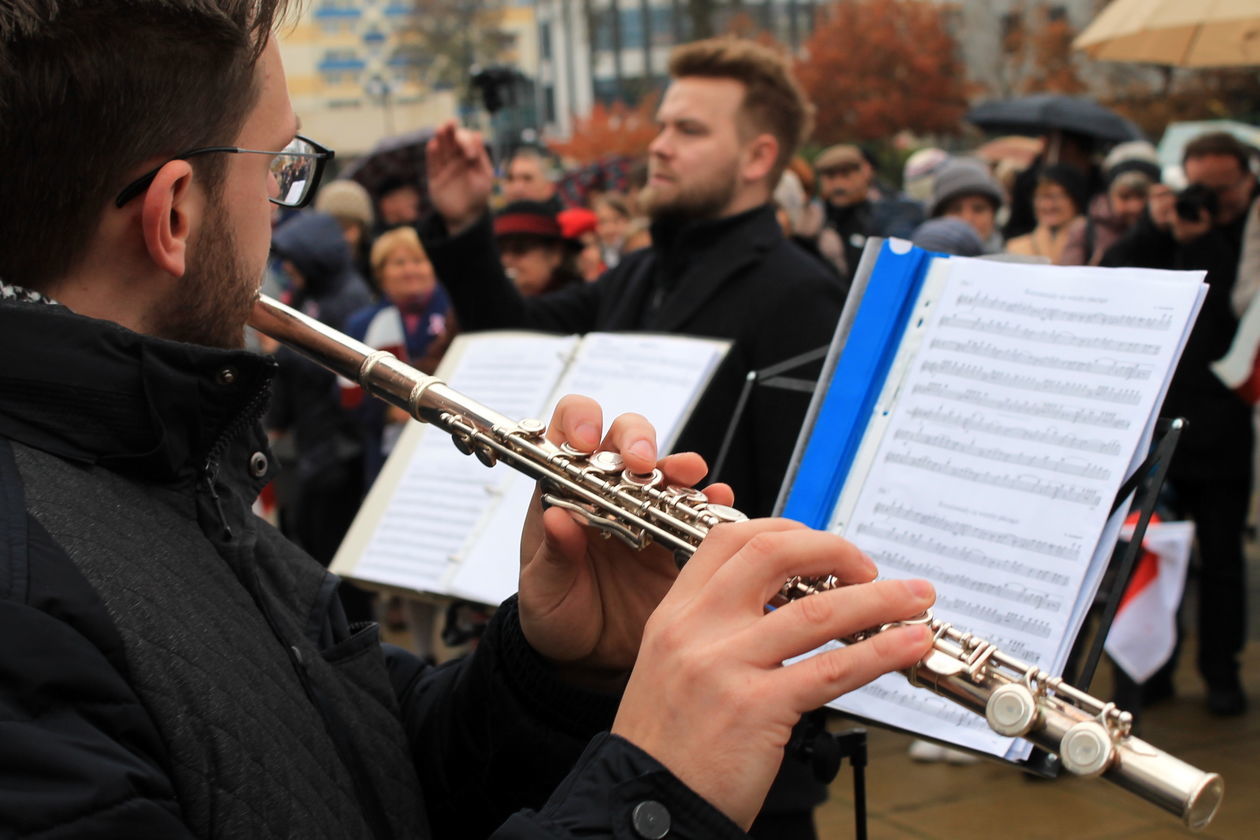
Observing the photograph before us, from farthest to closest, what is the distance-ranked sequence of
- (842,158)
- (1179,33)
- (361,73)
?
1. (361,73)
2. (842,158)
3. (1179,33)

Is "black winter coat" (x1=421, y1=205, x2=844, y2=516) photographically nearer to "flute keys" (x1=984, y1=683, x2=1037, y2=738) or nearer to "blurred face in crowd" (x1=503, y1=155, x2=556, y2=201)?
"flute keys" (x1=984, y1=683, x2=1037, y2=738)

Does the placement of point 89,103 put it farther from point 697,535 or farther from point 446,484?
point 446,484

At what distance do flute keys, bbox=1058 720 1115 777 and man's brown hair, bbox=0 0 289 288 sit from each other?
Result: 40.9 inches

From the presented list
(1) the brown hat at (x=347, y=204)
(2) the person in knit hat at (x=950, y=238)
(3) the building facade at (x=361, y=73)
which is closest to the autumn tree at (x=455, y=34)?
(3) the building facade at (x=361, y=73)

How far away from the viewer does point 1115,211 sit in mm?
6305

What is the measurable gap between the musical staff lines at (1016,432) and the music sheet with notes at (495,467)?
923mm

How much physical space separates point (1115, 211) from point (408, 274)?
346 centimetres

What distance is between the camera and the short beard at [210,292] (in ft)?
4.50

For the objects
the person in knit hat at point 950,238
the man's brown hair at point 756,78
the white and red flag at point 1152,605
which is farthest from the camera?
the person in knit hat at point 950,238

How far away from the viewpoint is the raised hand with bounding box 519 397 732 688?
5.19 ft

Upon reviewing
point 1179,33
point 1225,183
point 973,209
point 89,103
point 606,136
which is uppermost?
point 606,136

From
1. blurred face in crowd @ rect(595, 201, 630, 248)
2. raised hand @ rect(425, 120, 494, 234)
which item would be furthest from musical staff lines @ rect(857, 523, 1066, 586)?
blurred face in crowd @ rect(595, 201, 630, 248)

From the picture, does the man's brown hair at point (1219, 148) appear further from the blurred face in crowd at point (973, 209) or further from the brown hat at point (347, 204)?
the brown hat at point (347, 204)

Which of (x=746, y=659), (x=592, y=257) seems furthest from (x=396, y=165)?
(x=746, y=659)
